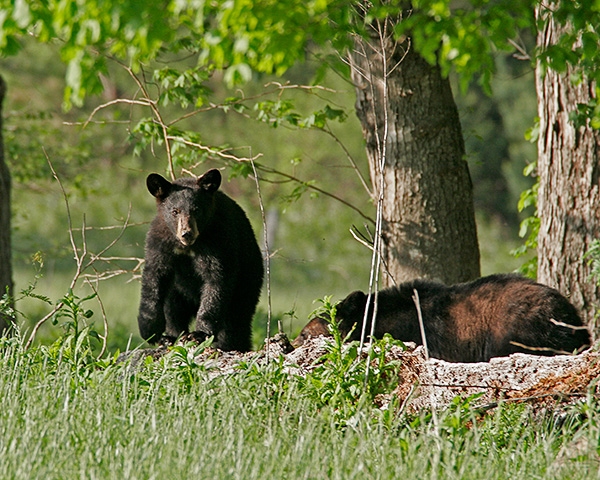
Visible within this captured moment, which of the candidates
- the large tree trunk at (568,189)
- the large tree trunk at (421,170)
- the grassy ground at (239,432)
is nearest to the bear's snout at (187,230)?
the grassy ground at (239,432)

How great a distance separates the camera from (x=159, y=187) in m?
6.76

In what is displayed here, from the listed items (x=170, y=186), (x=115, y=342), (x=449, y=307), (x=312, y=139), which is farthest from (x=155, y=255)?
(x=312, y=139)

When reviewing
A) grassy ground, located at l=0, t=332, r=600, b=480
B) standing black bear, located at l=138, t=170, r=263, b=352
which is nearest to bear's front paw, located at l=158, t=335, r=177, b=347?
standing black bear, located at l=138, t=170, r=263, b=352

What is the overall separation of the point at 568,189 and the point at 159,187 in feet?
11.4

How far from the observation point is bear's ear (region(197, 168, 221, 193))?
21.9 feet

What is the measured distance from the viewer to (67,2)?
3.21m

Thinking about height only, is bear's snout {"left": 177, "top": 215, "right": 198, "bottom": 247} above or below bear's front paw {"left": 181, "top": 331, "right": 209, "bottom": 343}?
above

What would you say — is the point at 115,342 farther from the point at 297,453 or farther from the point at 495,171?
the point at 495,171

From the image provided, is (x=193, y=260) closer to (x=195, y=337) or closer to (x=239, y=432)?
(x=195, y=337)

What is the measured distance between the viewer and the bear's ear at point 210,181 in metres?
6.68

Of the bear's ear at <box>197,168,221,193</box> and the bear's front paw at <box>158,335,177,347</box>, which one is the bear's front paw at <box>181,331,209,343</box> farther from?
the bear's ear at <box>197,168,221,193</box>

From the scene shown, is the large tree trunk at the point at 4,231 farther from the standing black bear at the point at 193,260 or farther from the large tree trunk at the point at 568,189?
the large tree trunk at the point at 568,189

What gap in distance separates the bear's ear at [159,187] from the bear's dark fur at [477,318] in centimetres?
161

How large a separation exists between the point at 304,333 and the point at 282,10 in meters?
3.95
